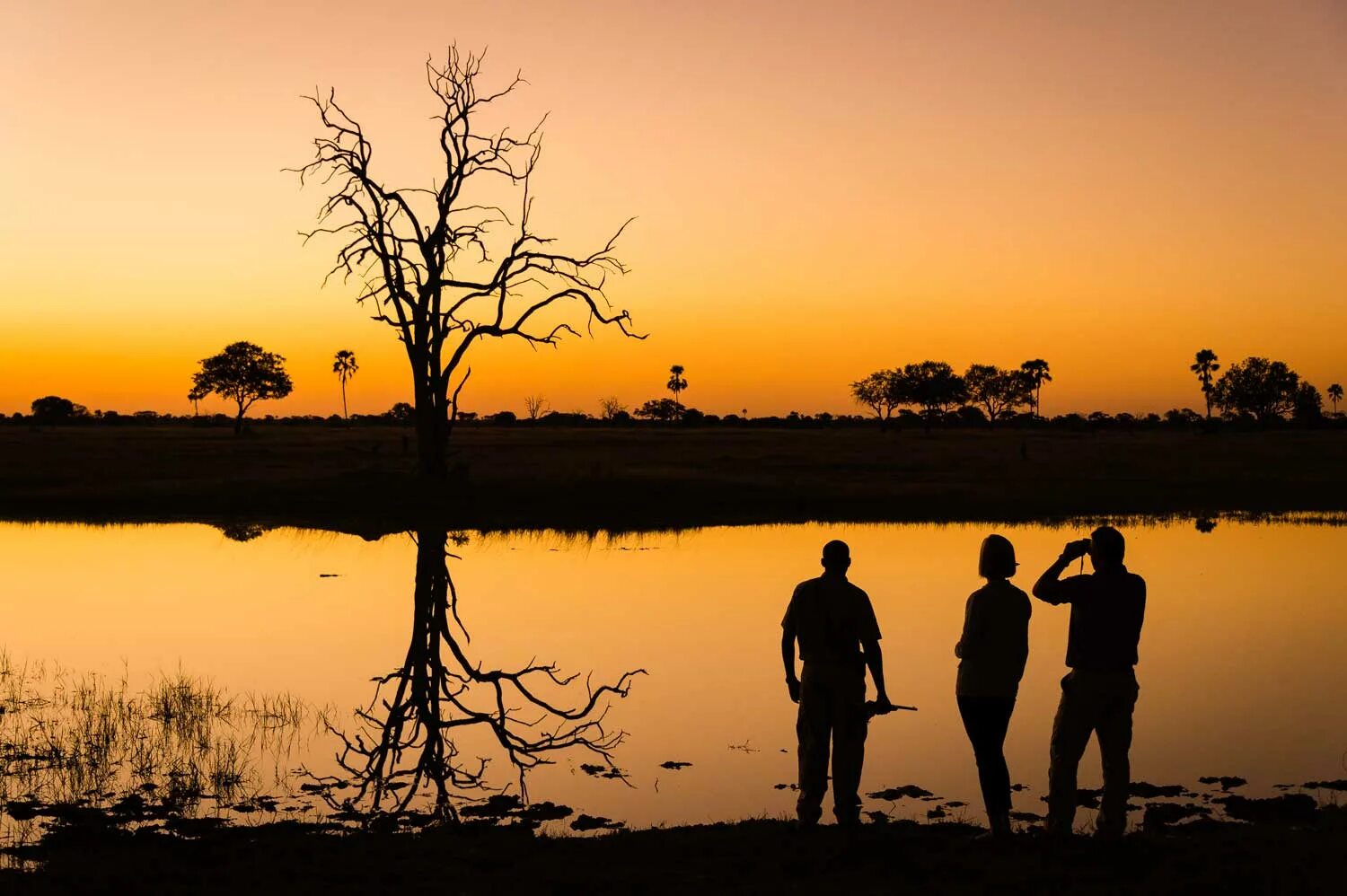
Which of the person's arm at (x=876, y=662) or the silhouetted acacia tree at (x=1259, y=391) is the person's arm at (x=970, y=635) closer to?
the person's arm at (x=876, y=662)

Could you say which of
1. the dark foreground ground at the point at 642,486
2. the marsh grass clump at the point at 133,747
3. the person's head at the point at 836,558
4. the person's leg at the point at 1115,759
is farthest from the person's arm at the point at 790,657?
the dark foreground ground at the point at 642,486

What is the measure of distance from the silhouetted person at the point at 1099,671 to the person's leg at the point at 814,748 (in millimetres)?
1664

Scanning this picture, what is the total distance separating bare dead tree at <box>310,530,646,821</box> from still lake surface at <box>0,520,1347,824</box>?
32 centimetres

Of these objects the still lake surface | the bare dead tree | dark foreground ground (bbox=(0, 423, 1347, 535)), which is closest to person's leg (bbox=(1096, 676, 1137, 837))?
the still lake surface

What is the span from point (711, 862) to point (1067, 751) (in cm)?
267

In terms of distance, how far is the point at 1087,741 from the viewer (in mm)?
9125

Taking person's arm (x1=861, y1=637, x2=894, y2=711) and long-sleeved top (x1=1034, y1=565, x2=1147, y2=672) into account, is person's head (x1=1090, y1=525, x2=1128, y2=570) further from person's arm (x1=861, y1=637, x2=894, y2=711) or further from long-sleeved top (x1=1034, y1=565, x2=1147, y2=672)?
person's arm (x1=861, y1=637, x2=894, y2=711)

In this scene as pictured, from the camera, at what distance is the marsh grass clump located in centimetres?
1093

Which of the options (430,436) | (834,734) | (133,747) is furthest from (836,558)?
Result: (430,436)

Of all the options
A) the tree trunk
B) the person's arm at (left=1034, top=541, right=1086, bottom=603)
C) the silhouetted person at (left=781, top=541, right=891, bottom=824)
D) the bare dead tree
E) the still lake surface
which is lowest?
the bare dead tree

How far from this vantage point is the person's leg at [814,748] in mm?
9586

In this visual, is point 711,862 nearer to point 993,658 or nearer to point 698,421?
point 993,658

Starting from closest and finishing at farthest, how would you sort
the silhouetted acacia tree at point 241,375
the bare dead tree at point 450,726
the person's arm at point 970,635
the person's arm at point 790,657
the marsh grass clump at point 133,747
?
the person's arm at point 970,635 → the person's arm at point 790,657 → the marsh grass clump at point 133,747 → the bare dead tree at point 450,726 → the silhouetted acacia tree at point 241,375

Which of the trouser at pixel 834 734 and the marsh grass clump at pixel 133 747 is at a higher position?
the trouser at pixel 834 734
